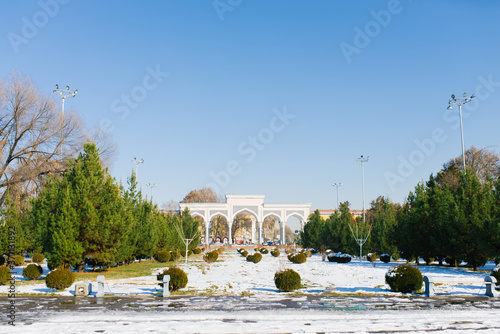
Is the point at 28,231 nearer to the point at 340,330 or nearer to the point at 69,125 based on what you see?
the point at 69,125

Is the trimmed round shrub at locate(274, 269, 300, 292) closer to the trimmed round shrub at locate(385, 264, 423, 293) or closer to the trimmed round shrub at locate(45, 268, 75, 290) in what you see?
the trimmed round shrub at locate(385, 264, 423, 293)

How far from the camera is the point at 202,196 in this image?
93.3m

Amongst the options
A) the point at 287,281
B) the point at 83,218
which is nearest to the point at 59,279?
the point at 83,218

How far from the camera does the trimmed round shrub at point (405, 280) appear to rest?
14.7 metres

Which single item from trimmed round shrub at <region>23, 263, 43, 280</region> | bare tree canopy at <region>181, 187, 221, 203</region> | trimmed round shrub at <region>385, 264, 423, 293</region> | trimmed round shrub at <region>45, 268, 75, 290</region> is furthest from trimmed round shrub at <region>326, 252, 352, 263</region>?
bare tree canopy at <region>181, 187, 221, 203</region>

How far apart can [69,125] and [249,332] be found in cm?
2723

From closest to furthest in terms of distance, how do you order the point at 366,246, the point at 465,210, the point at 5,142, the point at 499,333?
the point at 499,333 < the point at 465,210 < the point at 5,142 < the point at 366,246

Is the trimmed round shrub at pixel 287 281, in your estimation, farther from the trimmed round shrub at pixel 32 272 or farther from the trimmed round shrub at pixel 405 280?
the trimmed round shrub at pixel 32 272

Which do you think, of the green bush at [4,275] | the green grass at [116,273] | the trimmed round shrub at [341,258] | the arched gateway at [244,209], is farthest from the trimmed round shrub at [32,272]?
the arched gateway at [244,209]

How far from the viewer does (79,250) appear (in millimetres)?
19875

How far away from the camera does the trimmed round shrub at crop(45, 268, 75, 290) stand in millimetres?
14867

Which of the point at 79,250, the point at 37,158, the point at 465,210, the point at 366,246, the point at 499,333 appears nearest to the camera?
the point at 499,333

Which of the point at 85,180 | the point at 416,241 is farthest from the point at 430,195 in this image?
the point at 85,180

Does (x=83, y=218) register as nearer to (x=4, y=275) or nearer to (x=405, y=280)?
(x=4, y=275)
